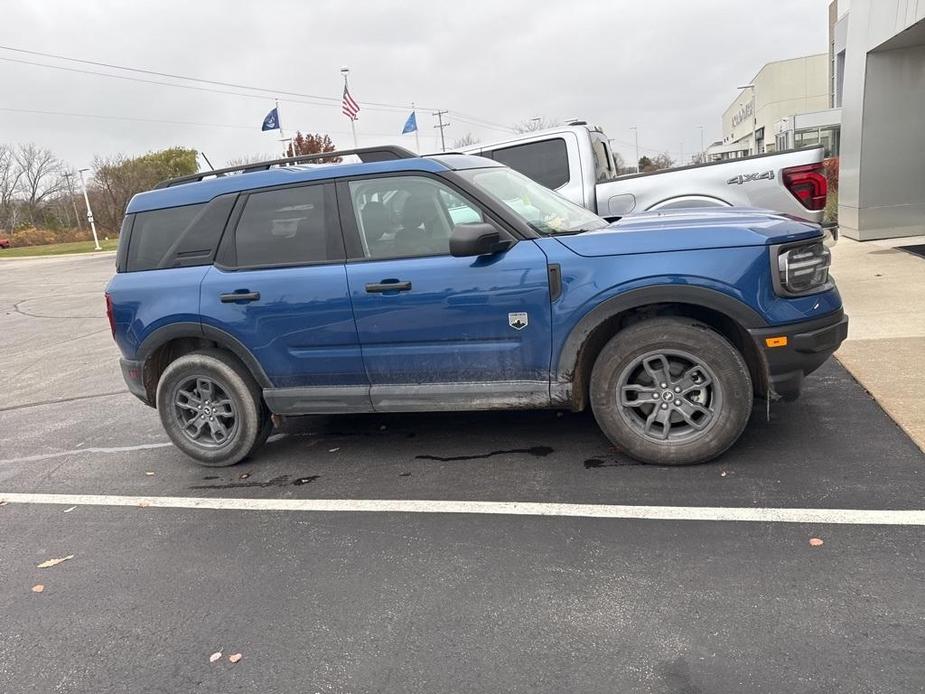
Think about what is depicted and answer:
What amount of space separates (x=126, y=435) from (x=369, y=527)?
3104 millimetres

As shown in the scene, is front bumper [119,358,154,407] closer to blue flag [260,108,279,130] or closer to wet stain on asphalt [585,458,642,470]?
wet stain on asphalt [585,458,642,470]

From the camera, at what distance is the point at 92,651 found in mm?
2945

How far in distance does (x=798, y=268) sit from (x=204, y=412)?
3.83 metres

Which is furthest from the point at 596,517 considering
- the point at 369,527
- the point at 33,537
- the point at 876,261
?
the point at 876,261

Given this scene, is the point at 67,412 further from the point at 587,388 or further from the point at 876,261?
the point at 876,261

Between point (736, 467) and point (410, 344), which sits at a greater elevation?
point (410, 344)

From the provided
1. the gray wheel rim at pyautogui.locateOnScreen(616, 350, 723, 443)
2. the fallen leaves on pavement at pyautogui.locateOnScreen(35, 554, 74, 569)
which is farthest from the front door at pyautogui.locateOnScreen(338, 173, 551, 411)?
the fallen leaves on pavement at pyautogui.locateOnScreen(35, 554, 74, 569)

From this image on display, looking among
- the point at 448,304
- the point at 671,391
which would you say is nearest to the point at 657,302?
the point at 671,391

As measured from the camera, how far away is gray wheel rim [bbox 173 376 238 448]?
4.80 metres

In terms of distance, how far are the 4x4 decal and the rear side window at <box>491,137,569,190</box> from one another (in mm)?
1746

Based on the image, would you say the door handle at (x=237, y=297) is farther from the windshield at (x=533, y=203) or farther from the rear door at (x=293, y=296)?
the windshield at (x=533, y=203)

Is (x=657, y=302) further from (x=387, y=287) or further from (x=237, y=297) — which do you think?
(x=237, y=297)

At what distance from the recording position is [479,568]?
325 cm

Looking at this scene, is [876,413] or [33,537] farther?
[876,413]
